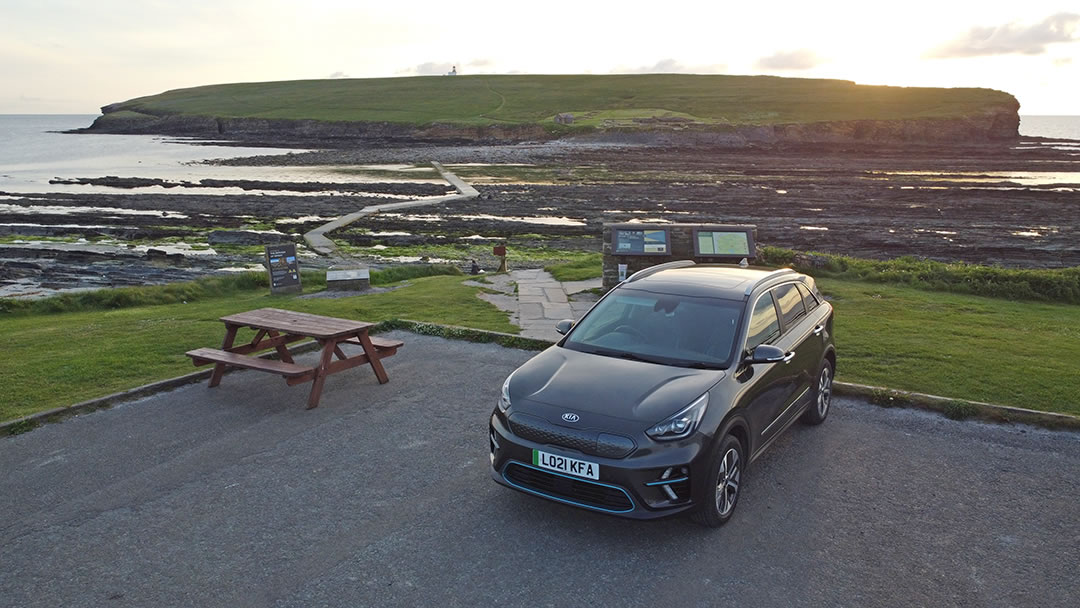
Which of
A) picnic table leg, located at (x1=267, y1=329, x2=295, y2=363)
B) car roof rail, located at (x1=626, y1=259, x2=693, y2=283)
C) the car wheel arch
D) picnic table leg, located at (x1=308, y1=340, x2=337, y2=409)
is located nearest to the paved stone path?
car roof rail, located at (x1=626, y1=259, x2=693, y2=283)

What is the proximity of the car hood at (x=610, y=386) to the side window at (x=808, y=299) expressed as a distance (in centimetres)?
236

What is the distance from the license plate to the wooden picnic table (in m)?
3.72

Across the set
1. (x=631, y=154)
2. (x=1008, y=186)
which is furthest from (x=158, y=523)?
(x=631, y=154)

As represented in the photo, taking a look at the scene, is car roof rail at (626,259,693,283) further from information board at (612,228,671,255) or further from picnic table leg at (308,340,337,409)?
information board at (612,228,671,255)

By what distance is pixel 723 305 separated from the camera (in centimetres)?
696

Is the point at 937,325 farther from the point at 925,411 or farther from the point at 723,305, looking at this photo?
the point at 723,305

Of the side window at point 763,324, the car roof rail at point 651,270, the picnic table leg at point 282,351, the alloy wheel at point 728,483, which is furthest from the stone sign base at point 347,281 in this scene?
the alloy wheel at point 728,483

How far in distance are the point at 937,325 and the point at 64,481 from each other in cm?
1215

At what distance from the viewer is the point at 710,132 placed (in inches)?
4299

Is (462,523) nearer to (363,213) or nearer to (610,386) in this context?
(610,386)

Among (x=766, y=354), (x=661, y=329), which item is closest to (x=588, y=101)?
(x=661, y=329)

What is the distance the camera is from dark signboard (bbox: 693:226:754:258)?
46.0ft

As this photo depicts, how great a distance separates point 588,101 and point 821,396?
150 m

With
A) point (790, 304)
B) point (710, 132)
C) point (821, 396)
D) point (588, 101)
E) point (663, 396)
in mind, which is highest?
point (588, 101)
